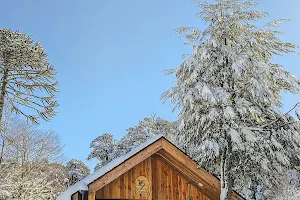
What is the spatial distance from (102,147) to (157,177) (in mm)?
17753

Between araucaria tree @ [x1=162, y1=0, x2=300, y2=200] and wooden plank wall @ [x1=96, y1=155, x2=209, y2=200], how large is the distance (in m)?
0.84

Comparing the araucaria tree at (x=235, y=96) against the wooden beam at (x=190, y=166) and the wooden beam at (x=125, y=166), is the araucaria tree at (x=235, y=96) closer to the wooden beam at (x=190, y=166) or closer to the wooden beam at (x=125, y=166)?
the wooden beam at (x=190, y=166)

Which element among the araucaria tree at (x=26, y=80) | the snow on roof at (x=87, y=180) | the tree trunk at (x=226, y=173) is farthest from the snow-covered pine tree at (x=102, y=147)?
the snow on roof at (x=87, y=180)

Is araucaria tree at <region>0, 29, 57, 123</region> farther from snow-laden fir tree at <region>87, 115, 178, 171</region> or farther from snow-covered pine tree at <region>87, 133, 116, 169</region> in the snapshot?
snow-covered pine tree at <region>87, 133, 116, 169</region>

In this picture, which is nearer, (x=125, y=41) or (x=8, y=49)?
(x=8, y=49)

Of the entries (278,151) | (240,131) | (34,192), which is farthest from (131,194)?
(34,192)

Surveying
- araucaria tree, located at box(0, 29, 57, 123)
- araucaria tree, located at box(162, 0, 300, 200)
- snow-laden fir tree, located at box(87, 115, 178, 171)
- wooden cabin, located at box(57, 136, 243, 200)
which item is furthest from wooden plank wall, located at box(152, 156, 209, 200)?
snow-laden fir tree, located at box(87, 115, 178, 171)

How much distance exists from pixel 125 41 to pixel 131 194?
25787 millimetres

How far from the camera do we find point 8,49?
1706 centimetres

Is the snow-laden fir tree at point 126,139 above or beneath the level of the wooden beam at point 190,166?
above

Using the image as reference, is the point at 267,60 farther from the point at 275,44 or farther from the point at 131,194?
the point at 131,194

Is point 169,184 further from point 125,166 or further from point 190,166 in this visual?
point 125,166

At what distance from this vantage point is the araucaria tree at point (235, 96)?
30.2ft

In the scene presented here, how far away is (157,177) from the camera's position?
9.54 m
